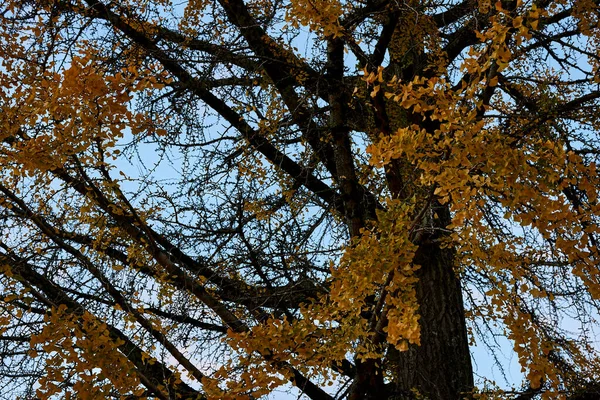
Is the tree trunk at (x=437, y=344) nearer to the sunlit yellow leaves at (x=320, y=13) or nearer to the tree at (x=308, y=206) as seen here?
the tree at (x=308, y=206)

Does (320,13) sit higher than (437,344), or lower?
higher

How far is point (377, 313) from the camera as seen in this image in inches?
125

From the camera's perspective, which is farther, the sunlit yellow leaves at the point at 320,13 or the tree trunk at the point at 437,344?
the tree trunk at the point at 437,344

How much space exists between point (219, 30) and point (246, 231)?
1729 mm

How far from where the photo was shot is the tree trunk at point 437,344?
428cm

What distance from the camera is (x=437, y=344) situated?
4453 millimetres

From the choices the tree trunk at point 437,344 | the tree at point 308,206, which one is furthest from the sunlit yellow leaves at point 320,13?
the tree trunk at point 437,344

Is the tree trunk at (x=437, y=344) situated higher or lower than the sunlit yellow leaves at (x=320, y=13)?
lower

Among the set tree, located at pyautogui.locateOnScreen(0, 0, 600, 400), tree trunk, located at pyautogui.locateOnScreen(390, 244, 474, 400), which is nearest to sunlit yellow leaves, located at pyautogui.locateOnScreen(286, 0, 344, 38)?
tree, located at pyautogui.locateOnScreen(0, 0, 600, 400)

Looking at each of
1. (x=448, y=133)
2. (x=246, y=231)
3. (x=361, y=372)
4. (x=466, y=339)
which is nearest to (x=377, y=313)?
(x=361, y=372)

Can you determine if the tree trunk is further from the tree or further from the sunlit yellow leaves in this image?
the sunlit yellow leaves

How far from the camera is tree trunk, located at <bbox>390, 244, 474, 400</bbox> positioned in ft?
14.0

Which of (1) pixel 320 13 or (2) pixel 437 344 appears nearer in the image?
(1) pixel 320 13

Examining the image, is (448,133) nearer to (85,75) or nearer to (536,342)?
(536,342)
